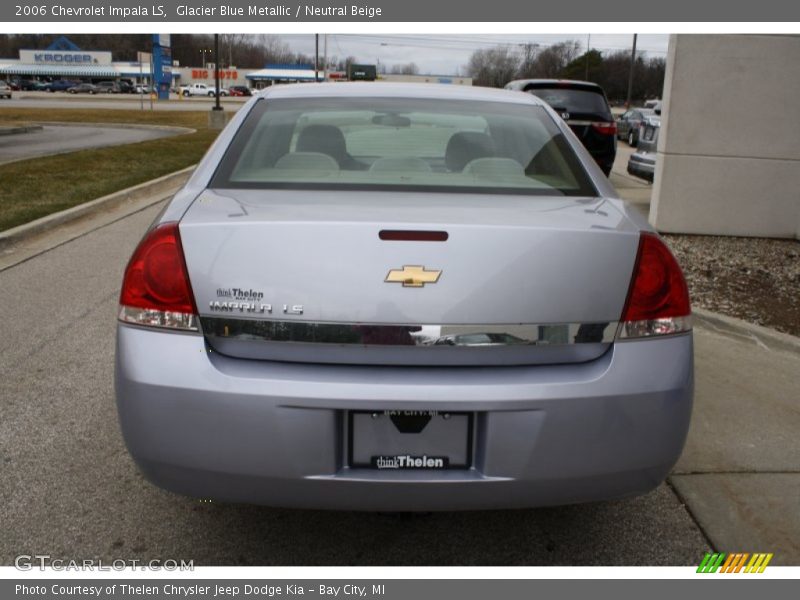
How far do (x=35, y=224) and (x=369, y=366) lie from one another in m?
7.33

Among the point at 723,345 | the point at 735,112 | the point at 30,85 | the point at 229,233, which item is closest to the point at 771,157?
the point at 735,112

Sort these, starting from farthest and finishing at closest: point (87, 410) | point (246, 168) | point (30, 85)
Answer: point (30, 85)
point (87, 410)
point (246, 168)

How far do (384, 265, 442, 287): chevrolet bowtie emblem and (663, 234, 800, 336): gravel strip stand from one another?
13.6ft

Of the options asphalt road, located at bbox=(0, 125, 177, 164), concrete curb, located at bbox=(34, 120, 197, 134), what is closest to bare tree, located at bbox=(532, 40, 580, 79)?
concrete curb, located at bbox=(34, 120, 197, 134)

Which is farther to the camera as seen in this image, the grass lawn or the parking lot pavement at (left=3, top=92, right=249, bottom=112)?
the parking lot pavement at (left=3, top=92, right=249, bottom=112)

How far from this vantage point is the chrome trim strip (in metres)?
2.29

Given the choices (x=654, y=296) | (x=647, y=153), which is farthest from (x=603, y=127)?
(x=654, y=296)

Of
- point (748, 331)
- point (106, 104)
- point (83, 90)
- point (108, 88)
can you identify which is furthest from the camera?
point (108, 88)

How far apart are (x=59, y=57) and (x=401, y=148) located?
125254mm

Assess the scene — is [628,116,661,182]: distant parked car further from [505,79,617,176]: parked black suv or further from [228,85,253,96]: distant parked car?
[228,85,253,96]: distant parked car

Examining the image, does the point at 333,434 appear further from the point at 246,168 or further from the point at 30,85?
the point at 30,85

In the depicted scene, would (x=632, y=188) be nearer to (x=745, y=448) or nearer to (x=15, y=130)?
(x=745, y=448)

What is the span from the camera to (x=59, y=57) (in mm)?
114688

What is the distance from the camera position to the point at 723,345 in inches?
210
